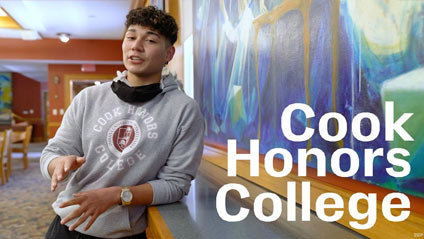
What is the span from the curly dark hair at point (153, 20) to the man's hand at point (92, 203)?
0.60m

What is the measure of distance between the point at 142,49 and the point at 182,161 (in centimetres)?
44

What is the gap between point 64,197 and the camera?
129 centimetres

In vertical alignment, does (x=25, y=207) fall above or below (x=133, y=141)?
below

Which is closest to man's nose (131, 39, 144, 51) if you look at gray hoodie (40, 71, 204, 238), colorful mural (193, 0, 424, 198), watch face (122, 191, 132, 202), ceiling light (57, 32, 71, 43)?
gray hoodie (40, 71, 204, 238)

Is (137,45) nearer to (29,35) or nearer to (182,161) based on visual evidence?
(182,161)

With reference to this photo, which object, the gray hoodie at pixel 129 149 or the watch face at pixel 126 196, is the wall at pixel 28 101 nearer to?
the gray hoodie at pixel 129 149

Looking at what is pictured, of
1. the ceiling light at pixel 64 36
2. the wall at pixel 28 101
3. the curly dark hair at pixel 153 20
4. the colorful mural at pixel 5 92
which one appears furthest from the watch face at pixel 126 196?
the wall at pixel 28 101

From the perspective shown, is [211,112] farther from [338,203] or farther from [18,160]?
Result: [18,160]

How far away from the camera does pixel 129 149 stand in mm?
1218

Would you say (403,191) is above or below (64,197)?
above

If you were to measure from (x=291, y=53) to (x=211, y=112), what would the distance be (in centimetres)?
94

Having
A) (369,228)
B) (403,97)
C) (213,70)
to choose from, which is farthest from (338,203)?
(213,70)

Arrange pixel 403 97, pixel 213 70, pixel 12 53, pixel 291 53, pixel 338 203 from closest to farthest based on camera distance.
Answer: pixel 403 97
pixel 338 203
pixel 291 53
pixel 213 70
pixel 12 53

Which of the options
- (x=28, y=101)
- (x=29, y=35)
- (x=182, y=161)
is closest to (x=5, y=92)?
(x=28, y=101)
